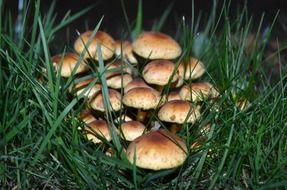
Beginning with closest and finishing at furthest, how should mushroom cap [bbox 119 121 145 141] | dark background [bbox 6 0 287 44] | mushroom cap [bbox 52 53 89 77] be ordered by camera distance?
mushroom cap [bbox 119 121 145 141], mushroom cap [bbox 52 53 89 77], dark background [bbox 6 0 287 44]

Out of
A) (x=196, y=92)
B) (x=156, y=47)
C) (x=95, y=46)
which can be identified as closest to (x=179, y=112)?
(x=196, y=92)

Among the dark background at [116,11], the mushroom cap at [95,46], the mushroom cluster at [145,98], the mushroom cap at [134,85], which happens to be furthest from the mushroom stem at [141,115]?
the dark background at [116,11]

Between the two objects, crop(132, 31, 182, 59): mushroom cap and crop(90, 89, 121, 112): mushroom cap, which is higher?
crop(132, 31, 182, 59): mushroom cap

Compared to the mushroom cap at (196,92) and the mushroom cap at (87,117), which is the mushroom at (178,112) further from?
the mushroom cap at (87,117)

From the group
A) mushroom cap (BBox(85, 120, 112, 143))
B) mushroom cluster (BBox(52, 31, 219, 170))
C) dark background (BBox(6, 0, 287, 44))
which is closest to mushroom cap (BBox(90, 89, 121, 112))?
mushroom cluster (BBox(52, 31, 219, 170))

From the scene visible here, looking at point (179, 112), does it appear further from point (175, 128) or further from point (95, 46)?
point (95, 46)

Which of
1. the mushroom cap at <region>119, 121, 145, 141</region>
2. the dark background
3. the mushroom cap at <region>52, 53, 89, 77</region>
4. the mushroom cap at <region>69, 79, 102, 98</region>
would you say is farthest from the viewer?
the dark background

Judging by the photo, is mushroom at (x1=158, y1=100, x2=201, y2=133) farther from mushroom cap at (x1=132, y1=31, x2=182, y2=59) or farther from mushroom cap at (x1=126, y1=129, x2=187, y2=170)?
mushroom cap at (x1=132, y1=31, x2=182, y2=59)

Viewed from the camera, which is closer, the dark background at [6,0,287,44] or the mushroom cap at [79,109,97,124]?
the mushroom cap at [79,109,97,124]
